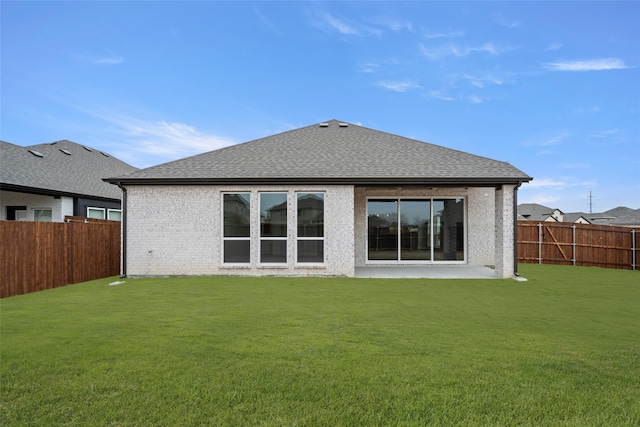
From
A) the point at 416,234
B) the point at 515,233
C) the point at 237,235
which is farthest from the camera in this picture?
the point at 416,234

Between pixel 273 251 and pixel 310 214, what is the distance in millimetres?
1677

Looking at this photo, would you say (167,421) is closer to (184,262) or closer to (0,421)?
(0,421)

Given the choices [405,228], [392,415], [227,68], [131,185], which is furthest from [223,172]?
[392,415]

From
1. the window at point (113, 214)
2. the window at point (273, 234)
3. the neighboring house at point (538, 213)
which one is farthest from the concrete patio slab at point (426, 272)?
the neighboring house at point (538, 213)

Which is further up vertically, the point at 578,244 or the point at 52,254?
the point at 52,254

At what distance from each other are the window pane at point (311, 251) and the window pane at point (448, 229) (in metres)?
5.14

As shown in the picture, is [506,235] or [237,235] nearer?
[506,235]

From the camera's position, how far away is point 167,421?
2.74 m

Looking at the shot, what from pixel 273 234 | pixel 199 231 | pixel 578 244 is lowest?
pixel 578 244

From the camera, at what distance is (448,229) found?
1384cm

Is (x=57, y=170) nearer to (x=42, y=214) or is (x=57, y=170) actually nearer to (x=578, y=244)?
(x=42, y=214)

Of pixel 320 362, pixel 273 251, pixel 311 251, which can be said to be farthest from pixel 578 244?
pixel 320 362

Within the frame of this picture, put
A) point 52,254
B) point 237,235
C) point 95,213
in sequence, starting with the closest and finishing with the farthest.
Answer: point 52,254 → point 237,235 → point 95,213

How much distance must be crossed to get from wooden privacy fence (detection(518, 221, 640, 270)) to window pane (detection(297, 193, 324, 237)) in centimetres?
1067
